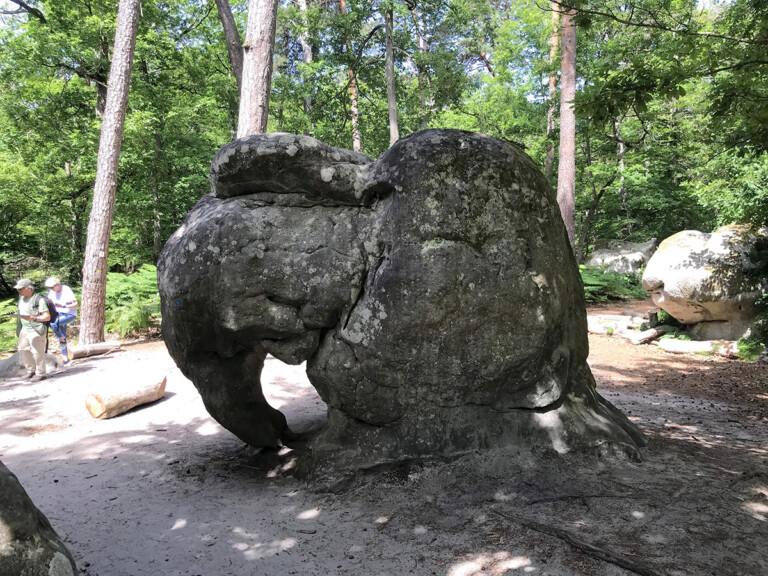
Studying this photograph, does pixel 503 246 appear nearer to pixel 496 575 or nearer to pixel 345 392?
pixel 345 392

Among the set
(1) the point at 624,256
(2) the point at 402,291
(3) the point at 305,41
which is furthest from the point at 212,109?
(1) the point at 624,256

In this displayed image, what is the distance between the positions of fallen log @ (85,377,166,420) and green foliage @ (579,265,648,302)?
47.9ft

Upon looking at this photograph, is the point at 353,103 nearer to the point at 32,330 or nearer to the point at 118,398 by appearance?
the point at 32,330

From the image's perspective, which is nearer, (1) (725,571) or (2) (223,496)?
(1) (725,571)

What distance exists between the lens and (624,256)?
22.3 m

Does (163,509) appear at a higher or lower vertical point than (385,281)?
lower

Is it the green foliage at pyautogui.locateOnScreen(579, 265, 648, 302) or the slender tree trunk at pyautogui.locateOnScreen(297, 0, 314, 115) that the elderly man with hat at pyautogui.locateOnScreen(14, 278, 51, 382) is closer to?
the slender tree trunk at pyautogui.locateOnScreen(297, 0, 314, 115)

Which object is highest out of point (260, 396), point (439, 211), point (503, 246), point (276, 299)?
point (439, 211)

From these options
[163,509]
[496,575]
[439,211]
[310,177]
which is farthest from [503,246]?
[163,509]

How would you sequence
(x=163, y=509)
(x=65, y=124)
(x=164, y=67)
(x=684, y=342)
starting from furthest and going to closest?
(x=164, y=67) → (x=65, y=124) → (x=684, y=342) → (x=163, y=509)

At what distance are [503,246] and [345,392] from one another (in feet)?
6.28

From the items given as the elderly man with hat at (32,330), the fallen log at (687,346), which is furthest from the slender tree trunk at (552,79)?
the elderly man with hat at (32,330)

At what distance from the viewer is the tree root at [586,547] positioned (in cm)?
274

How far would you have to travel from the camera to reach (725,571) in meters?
2.71
